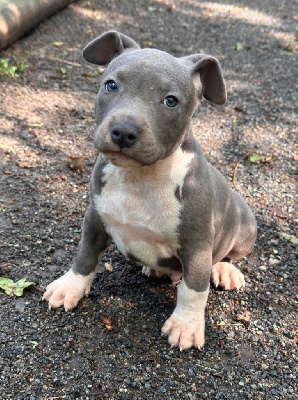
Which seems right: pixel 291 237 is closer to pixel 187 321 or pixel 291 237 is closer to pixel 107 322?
pixel 187 321

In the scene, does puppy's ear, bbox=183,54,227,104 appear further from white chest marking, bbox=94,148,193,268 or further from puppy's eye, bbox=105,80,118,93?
puppy's eye, bbox=105,80,118,93

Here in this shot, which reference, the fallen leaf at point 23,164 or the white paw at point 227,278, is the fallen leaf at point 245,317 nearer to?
the white paw at point 227,278

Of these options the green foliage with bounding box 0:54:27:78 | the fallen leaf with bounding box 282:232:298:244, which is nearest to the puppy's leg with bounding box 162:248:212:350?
the fallen leaf with bounding box 282:232:298:244

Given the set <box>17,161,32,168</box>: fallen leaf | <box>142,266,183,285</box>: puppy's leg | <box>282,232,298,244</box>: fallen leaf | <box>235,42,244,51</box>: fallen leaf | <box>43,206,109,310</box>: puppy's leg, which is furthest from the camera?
<box>235,42,244,51</box>: fallen leaf

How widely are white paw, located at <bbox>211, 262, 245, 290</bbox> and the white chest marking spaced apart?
0.89m

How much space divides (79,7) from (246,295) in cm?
763

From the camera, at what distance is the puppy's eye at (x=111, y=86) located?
2.87 meters

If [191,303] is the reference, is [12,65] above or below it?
below

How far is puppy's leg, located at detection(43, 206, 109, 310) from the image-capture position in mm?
3622

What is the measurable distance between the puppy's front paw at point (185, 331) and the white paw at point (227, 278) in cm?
59

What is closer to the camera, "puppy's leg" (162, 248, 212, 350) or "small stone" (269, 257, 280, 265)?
"puppy's leg" (162, 248, 212, 350)

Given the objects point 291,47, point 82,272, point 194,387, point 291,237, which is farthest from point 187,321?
point 291,47

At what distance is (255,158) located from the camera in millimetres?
6105

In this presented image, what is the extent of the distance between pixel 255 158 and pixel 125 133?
3738 mm
